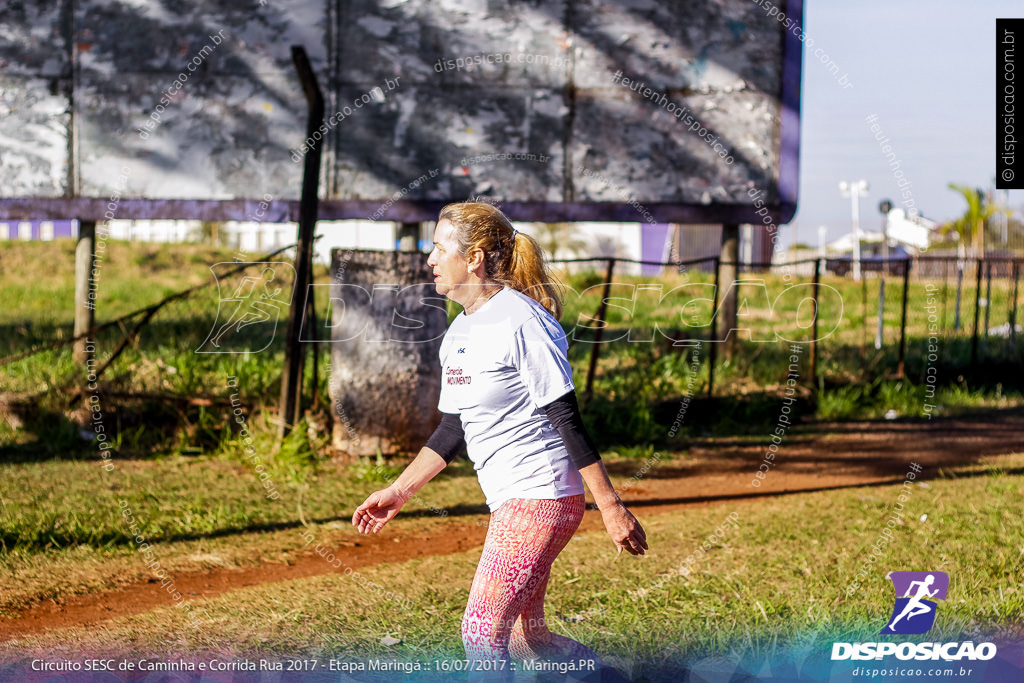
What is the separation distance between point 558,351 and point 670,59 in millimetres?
6577

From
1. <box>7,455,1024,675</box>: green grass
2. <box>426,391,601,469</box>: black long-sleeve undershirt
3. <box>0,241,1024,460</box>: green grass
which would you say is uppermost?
<box>426,391,601,469</box>: black long-sleeve undershirt

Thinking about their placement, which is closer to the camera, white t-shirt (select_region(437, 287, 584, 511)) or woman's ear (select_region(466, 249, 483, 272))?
white t-shirt (select_region(437, 287, 584, 511))

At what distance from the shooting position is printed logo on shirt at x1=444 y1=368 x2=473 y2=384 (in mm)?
3053

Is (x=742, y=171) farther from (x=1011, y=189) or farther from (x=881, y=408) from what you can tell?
(x=1011, y=189)

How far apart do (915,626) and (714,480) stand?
3246 mm

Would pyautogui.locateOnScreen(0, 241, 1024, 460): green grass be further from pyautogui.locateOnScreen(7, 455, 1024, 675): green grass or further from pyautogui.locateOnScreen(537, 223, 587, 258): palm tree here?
pyautogui.locateOnScreen(537, 223, 587, 258): palm tree

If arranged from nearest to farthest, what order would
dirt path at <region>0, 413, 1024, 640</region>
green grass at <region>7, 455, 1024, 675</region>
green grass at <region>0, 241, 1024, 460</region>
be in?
green grass at <region>7, 455, 1024, 675</region> < dirt path at <region>0, 413, 1024, 640</region> < green grass at <region>0, 241, 1024, 460</region>

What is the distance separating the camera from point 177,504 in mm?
6469

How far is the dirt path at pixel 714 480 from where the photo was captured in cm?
488

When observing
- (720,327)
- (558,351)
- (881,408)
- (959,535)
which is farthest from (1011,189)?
(881,408)

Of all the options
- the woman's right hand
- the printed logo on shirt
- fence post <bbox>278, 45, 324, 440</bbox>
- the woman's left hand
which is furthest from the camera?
fence post <bbox>278, 45, 324, 440</bbox>

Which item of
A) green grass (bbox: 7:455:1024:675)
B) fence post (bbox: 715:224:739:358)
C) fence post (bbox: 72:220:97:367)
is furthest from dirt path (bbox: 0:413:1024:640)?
fence post (bbox: 72:220:97:367)

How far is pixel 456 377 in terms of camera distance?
10.2 ft

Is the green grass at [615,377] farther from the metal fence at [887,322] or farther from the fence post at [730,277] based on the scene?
the fence post at [730,277]
